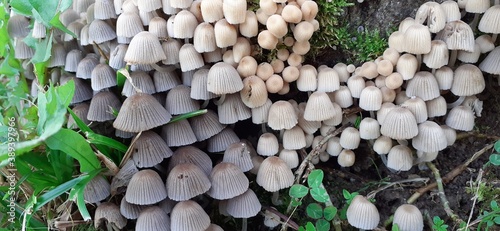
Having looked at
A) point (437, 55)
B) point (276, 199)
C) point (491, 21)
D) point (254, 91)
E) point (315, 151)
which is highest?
point (491, 21)

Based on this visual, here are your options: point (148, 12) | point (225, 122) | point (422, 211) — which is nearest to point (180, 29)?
point (148, 12)

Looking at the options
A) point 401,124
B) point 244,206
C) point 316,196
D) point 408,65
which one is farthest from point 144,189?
point 408,65

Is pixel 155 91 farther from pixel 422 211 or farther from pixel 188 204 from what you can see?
pixel 422 211

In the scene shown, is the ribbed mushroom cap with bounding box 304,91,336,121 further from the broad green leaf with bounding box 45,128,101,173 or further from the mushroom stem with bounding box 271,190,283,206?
the broad green leaf with bounding box 45,128,101,173

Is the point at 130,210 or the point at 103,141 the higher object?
the point at 103,141

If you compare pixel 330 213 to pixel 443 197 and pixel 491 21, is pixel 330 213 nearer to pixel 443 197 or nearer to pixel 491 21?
pixel 443 197

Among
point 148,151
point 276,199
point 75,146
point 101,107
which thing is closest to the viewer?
point 75,146

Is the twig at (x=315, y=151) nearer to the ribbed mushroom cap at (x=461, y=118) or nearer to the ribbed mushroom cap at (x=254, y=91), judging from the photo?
the ribbed mushroom cap at (x=254, y=91)
